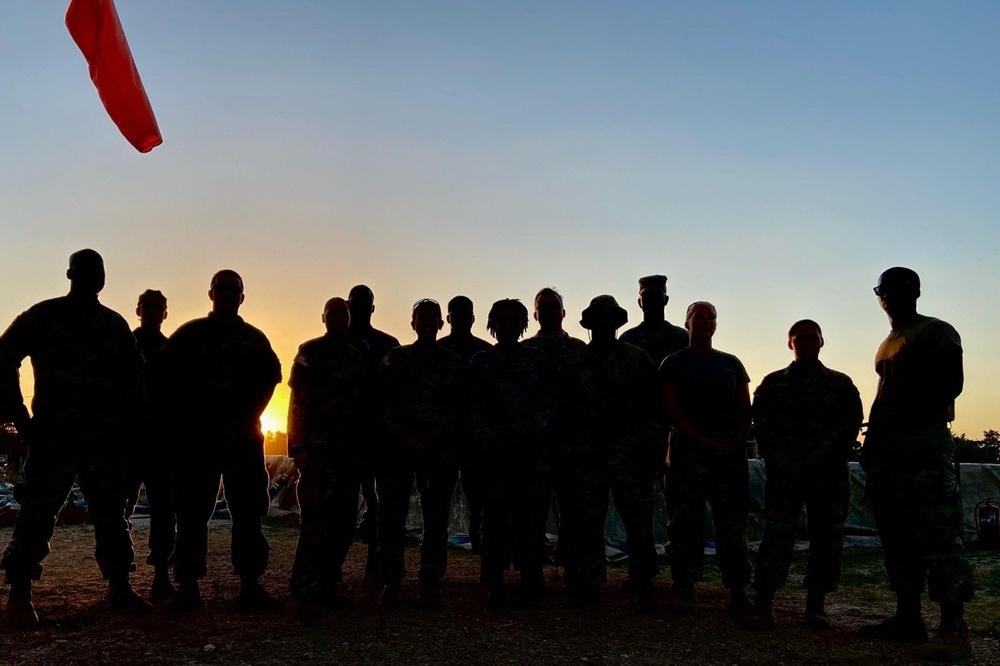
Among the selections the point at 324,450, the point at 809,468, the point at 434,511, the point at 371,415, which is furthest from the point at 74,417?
the point at 809,468

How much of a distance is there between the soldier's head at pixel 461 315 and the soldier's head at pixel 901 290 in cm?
336

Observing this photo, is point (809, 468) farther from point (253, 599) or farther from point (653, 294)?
point (253, 599)

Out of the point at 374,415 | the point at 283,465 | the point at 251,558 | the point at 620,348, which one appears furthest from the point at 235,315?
the point at 283,465

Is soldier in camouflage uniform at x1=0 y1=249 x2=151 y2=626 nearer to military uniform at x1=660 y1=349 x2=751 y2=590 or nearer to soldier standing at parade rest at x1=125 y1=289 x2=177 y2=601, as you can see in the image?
soldier standing at parade rest at x1=125 y1=289 x2=177 y2=601

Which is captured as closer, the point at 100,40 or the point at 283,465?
the point at 100,40

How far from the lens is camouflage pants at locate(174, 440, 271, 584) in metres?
5.16

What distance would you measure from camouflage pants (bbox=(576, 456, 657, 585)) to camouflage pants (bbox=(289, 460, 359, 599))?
1.74 m

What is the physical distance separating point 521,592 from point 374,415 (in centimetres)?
173

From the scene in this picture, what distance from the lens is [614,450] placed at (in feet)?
18.1

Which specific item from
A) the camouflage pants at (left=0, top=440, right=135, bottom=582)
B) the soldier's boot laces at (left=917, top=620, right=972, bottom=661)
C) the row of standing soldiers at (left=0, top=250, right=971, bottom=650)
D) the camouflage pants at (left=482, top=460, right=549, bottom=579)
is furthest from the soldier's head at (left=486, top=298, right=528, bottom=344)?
the soldier's boot laces at (left=917, top=620, right=972, bottom=661)

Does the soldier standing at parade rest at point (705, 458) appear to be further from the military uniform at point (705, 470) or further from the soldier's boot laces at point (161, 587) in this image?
the soldier's boot laces at point (161, 587)

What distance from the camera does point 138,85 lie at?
25.4 feet

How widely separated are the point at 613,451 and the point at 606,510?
0.43 m

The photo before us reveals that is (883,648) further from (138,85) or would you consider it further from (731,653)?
(138,85)
